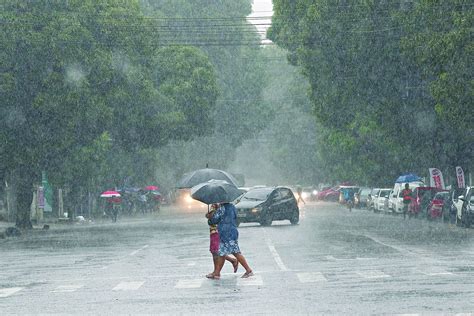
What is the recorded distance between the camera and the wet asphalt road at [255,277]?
16375mm

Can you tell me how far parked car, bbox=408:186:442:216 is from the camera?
61.6m

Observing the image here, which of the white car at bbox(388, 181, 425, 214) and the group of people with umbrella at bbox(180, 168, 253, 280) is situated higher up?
the white car at bbox(388, 181, 425, 214)

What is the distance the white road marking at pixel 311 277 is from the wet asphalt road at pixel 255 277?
23mm

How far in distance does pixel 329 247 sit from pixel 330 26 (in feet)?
88.3

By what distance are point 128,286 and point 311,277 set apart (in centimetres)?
325

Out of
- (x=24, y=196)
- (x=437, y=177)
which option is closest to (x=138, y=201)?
(x=437, y=177)

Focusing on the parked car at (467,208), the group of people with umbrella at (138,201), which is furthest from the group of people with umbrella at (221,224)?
the group of people with umbrella at (138,201)

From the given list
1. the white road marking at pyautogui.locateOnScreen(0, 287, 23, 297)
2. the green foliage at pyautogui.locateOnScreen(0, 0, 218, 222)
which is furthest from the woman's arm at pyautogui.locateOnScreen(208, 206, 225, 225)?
the green foliage at pyautogui.locateOnScreen(0, 0, 218, 222)

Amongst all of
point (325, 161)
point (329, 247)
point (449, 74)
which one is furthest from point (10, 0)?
point (325, 161)

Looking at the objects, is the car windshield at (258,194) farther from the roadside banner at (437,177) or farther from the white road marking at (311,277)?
the white road marking at (311,277)

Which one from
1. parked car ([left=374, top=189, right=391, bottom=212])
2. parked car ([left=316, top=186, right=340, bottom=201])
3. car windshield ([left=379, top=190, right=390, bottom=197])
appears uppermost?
parked car ([left=316, top=186, right=340, bottom=201])

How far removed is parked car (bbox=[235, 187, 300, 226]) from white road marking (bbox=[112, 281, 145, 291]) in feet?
91.8

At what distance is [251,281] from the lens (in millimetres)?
20891

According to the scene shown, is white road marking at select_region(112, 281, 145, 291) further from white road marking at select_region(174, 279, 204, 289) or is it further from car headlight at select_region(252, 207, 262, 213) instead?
car headlight at select_region(252, 207, 262, 213)
